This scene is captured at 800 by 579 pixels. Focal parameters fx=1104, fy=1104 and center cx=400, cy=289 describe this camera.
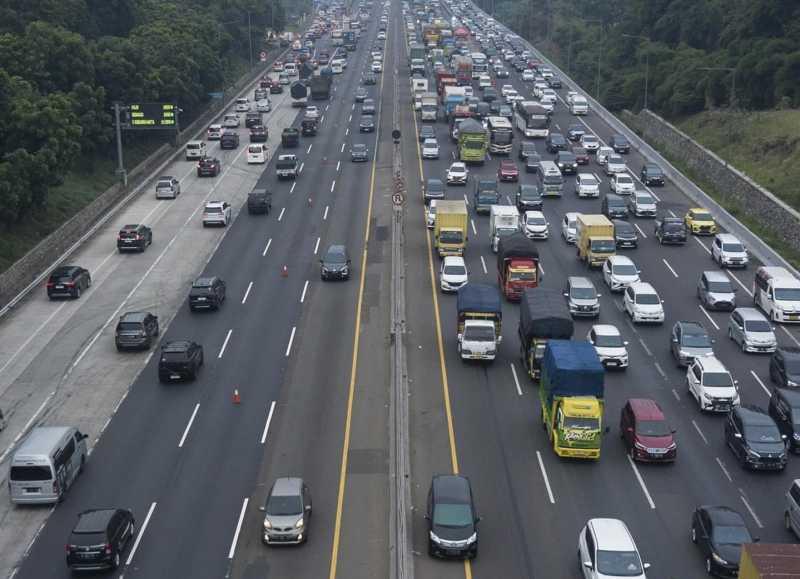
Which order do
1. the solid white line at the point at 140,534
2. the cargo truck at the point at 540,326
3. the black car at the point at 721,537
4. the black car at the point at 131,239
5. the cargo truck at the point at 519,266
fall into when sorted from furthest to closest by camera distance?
the black car at the point at 131,239, the cargo truck at the point at 519,266, the cargo truck at the point at 540,326, the solid white line at the point at 140,534, the black car at the point at 721,537

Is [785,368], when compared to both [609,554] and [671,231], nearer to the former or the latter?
[609,554]

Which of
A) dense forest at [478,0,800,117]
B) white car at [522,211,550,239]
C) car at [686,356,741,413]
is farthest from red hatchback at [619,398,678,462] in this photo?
dense forest at [478,0,800,117]

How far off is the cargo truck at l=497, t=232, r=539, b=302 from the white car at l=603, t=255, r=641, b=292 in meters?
5.01

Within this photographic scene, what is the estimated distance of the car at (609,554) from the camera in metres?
31.2

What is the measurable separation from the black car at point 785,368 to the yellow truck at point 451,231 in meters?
23.2

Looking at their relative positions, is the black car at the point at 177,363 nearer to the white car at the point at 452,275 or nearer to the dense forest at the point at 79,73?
the white car at the point at 452,275

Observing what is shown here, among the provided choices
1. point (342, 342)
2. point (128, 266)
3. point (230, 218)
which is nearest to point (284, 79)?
point (230, 218)

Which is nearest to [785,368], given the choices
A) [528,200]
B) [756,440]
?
[756,440]

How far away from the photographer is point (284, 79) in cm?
14725

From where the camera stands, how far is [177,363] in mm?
48562

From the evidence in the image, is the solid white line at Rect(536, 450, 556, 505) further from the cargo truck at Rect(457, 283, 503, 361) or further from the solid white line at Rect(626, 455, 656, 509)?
the cargo truck at Rect(457, 283, 503, 361)

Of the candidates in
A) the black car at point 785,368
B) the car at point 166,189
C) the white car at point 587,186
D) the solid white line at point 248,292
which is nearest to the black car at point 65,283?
the solid white line at point 248,292

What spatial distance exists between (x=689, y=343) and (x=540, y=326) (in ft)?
24.8

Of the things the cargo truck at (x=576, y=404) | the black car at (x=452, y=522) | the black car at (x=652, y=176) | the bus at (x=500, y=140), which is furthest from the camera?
the bus at (x=500, y=140)
